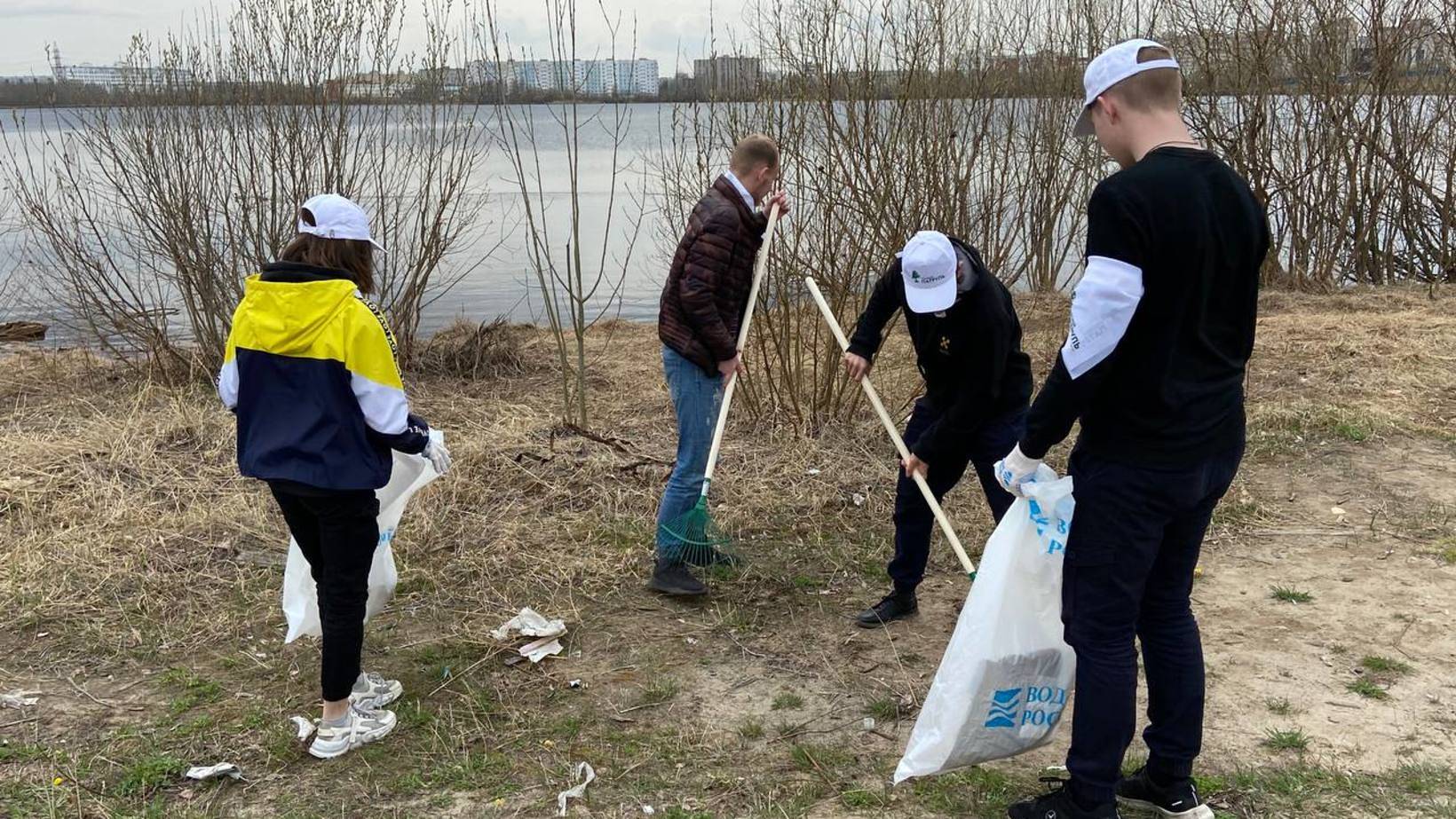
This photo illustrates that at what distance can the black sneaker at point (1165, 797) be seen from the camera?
272cm

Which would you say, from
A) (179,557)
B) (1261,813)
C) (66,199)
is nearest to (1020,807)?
(1261,813)

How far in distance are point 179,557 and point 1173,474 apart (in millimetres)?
4002

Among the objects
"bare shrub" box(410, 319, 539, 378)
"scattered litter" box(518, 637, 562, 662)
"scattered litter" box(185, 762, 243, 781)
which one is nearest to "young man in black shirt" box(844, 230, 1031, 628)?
"scattered litter" box(518, 637, 562, 662)

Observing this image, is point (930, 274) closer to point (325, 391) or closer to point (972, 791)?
point (972, 791)

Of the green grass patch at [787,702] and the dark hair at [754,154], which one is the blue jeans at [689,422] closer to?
the dark hair at [754,154]

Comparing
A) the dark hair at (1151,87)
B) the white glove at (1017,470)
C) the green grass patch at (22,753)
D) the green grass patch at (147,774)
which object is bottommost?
the green grass patch at (22,753)

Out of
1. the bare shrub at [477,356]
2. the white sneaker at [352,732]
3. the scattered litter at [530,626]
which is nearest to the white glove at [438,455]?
the white sneaker at [352,732]

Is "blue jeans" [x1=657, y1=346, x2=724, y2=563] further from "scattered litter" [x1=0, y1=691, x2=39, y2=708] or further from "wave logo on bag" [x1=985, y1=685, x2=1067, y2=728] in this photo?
"scattered litter" [x1=0, y1=691, x2=39, y2=708]

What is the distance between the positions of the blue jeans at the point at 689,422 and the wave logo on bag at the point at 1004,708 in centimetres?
168

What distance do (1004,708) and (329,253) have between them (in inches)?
84.3

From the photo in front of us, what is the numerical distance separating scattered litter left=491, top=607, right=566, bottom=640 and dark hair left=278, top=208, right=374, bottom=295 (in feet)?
4.94

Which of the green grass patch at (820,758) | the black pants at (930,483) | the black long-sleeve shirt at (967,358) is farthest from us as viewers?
the black pants at (930,483)

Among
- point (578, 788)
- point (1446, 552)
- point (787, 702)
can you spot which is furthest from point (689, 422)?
point (1446, 552)

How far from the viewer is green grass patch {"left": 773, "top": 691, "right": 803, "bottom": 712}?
11.3 feet
